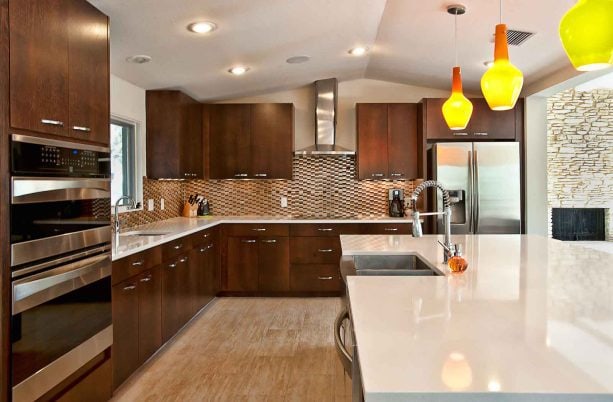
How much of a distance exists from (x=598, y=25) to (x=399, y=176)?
4.15 meters

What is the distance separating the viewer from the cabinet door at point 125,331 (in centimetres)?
269

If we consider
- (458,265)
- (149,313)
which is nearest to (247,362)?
(149,313)

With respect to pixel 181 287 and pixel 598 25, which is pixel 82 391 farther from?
pixel 598 25

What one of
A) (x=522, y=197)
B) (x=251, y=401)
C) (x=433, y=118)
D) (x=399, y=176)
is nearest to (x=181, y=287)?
(x=251, y=401)

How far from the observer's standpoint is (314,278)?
521cm

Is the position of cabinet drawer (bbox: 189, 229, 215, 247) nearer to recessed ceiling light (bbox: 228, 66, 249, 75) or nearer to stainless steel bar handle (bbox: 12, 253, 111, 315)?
recessed ceiling light (bbox: 228, 66, 249, 75)

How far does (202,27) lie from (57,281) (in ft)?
6.37

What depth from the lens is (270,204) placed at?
5828mm

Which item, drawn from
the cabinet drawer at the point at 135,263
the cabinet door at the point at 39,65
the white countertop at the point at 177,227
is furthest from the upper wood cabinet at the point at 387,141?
the cabinet door at the point at 39,65

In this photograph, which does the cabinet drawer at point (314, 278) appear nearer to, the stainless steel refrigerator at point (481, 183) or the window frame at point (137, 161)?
the stainless steel refrigerator at point (481, 183)

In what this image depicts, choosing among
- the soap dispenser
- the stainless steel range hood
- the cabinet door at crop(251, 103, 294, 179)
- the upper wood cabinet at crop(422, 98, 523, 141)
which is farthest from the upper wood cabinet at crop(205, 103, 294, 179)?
the soap dispenser

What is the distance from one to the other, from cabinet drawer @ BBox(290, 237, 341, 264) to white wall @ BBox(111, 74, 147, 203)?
1756 millimetres

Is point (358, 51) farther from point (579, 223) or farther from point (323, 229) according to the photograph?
point (579, 223)

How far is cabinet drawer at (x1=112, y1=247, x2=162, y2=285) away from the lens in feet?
8.79
